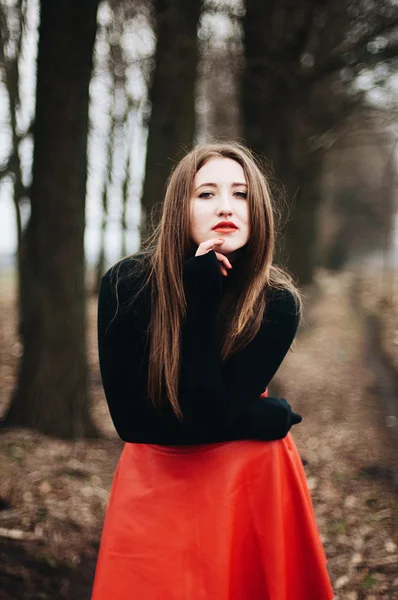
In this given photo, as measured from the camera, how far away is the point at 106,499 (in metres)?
4.61

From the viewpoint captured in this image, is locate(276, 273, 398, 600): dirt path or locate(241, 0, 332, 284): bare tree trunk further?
locate(241, 0, 332, 284): bare tree trunk

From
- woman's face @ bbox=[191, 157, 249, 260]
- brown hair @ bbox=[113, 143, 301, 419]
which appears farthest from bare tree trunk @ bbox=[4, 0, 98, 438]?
woman's face @ bbox=[191, 157, 249, 260]

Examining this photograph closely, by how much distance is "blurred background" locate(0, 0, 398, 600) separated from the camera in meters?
4.13

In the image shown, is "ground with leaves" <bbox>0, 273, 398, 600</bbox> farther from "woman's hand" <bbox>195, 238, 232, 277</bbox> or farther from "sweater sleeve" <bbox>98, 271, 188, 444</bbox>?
"woman's hand" <bbox>195, 238, 232, 277</bbox>

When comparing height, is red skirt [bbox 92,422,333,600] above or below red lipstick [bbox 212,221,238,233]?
below

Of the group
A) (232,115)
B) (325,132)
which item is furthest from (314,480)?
(232,115)

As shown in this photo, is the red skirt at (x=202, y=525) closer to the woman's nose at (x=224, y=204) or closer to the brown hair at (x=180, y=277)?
the brown hair at (x=180, y=277)

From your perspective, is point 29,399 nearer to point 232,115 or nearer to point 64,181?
point 64,181

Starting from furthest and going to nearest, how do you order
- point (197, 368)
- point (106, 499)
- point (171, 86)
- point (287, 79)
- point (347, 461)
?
point (287, 79), point (171, 86), point (347, 461), point (106, 499), point (197, 368)

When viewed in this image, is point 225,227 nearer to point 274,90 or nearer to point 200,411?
point 200,411

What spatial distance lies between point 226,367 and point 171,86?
5.72m

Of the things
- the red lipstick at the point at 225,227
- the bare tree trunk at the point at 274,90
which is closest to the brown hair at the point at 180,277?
the red lipstick at the point at 225,227

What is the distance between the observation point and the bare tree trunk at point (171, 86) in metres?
→ 6.57

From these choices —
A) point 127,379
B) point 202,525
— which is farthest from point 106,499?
point 127,379
